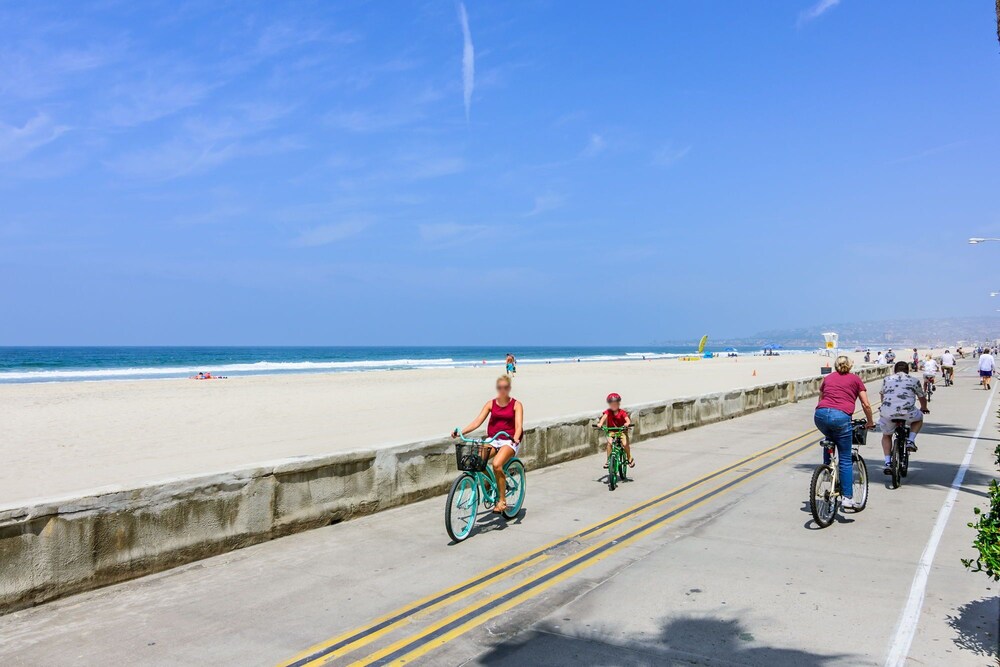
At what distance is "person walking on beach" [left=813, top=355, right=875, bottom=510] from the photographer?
8102 mm

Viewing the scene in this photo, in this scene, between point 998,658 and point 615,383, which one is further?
point 615,383

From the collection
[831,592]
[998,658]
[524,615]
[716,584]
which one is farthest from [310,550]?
[998,658]

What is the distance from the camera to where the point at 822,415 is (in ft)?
26.9

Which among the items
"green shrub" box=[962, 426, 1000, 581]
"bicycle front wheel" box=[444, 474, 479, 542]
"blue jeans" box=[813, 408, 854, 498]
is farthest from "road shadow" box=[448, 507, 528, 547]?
"green shrub" box=[962, 426, 1000, 581]

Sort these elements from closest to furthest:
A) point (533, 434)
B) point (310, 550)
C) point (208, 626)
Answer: point (208, 626)
point (310, 550)
point (533, 434)

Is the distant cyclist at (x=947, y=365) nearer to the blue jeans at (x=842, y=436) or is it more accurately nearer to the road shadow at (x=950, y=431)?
the road shadow at (x=950, y=431)

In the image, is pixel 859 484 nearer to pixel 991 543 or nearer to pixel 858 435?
pixel 858 435

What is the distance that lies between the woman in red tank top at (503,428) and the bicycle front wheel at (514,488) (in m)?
0.34

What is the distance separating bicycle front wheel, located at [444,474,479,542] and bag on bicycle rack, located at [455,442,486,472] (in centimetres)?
11

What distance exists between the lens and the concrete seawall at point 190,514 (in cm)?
554

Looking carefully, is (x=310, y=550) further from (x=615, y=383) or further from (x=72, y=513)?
(x=615, y=383)

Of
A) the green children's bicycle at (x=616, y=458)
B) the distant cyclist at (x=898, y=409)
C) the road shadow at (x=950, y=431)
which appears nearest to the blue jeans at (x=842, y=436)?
the distant cyclist at (x=898, y=409)

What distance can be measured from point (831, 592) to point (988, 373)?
3117 cm

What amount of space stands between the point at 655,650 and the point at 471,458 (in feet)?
10.5
